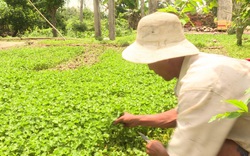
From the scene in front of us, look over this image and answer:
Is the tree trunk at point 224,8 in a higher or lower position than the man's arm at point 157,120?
→ higher

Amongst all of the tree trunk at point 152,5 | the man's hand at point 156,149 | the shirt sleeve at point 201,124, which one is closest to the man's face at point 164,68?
the shirt sleeve at point 201,124

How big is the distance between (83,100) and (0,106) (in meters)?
1.18

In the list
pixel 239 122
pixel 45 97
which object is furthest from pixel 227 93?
pixel 45 97

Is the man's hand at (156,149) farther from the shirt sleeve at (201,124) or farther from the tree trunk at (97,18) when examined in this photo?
the tree trunk at (97,18)

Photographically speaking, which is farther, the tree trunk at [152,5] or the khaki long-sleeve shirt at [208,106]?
the tree trunk at [152,5]

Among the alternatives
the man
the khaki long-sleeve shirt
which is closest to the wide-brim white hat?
the man

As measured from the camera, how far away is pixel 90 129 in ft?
12.5

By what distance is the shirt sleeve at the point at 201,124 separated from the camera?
2.10 metres

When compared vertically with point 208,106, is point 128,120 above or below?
below

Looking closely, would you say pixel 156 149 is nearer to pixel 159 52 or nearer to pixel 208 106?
pixel 208 106

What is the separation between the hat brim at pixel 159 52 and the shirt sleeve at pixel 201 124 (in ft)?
0.90

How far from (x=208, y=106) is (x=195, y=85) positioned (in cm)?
15

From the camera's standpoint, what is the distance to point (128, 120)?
11.2 feet

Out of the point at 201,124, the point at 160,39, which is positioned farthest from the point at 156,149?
the point at 160,39
